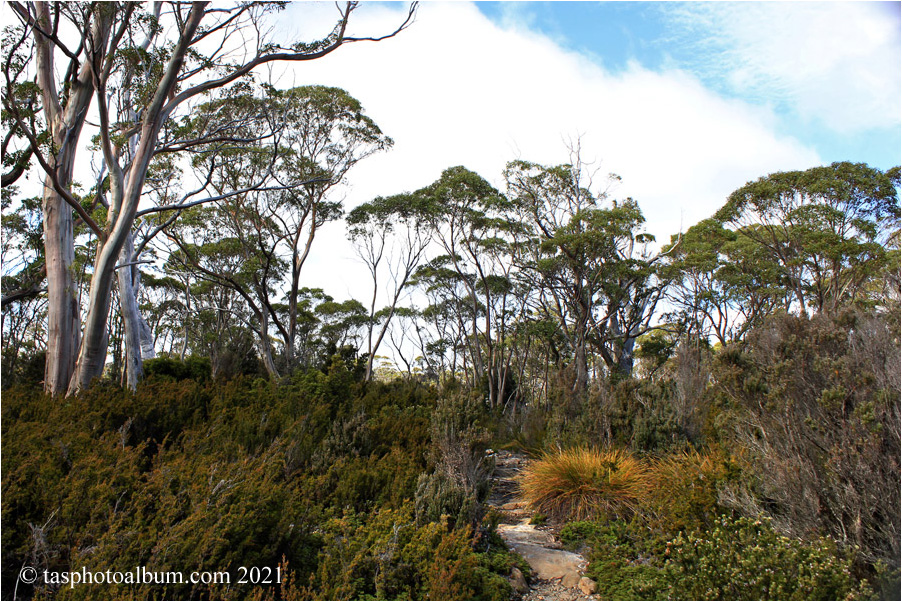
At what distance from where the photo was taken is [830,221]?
18375 millimetres

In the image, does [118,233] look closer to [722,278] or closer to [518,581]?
[518,581]

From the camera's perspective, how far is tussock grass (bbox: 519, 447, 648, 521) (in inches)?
213

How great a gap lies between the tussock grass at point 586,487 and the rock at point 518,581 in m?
1.41

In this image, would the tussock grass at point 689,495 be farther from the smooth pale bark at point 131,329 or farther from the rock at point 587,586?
the smooth pale bark at point 131,329

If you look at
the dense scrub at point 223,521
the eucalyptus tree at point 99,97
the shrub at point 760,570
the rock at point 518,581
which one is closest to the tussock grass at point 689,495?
the shrub at point 760,570

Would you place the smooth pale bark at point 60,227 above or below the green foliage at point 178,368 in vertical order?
above

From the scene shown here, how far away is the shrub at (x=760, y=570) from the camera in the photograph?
3.07 meters

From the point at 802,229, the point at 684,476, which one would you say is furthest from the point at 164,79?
the point at 802,229

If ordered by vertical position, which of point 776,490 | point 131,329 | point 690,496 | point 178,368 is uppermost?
point 131,329

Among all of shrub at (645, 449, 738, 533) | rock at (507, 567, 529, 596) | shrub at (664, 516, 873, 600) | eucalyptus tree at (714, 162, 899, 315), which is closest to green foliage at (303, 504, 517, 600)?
rock at (507, 567, 529, 596)

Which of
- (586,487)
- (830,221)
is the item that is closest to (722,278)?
(830,221)

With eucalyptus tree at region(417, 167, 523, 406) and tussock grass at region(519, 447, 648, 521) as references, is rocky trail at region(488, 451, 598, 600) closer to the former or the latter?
tussock grass at region(519, 447, 648, 521)

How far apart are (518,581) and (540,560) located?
1.89ft

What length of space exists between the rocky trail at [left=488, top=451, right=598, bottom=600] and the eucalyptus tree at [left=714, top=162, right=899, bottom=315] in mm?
15402
